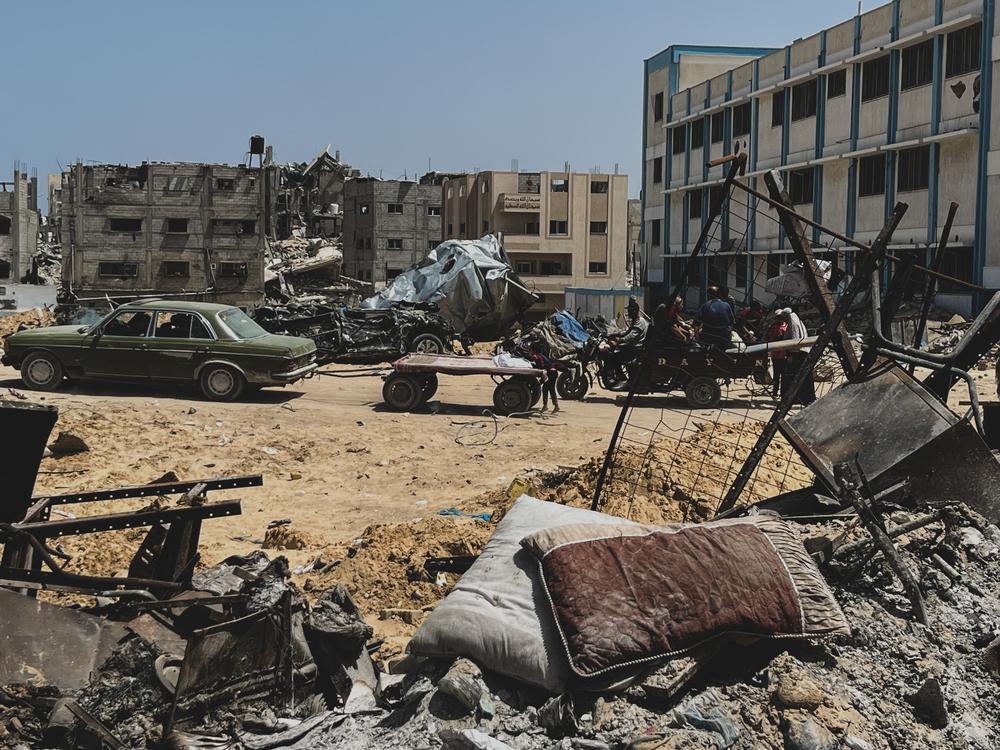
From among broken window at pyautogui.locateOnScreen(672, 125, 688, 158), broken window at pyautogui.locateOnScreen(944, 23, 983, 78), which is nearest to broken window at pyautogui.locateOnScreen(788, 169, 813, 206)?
broken window at pyautogui.locateOnScreen(944, 23, 983, 78)

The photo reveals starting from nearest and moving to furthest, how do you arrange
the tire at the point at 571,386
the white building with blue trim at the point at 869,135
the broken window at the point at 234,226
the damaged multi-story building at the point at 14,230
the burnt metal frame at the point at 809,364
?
1. the burnt metal frame at the point at 809,364
2. the tire at the point at 571,386
3. the white building with blue trim at the point at 869,135
4. the broken window at the point at 234,226
5. the damaged multi-story building at the point at 14,230

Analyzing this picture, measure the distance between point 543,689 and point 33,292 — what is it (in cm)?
4165

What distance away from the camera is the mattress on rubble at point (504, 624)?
4.59 m

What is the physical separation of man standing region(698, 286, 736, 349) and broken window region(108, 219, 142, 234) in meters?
34.4

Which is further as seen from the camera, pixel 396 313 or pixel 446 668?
pixel 396 313

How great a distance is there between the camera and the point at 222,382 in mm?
16062

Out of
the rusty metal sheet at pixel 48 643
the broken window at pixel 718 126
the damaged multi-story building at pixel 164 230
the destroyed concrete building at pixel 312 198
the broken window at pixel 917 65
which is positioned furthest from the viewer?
the destroyed concrete building at pixel 312 198

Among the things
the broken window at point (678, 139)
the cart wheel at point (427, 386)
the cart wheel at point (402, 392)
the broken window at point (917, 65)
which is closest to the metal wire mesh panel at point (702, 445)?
the cart wheel at point (427, 386)

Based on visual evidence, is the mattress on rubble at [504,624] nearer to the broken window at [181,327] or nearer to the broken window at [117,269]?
the broken window at [181,327]

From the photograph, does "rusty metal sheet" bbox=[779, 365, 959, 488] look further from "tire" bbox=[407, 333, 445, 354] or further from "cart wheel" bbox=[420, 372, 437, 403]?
"tire" bbox=[407, 333, 445, 354]

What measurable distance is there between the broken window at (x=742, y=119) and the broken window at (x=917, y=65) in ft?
28.4

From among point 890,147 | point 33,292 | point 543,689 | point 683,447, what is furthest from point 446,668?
point 33,292

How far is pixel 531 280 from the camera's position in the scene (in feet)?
159

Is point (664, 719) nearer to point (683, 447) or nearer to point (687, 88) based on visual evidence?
point (683, 447)
